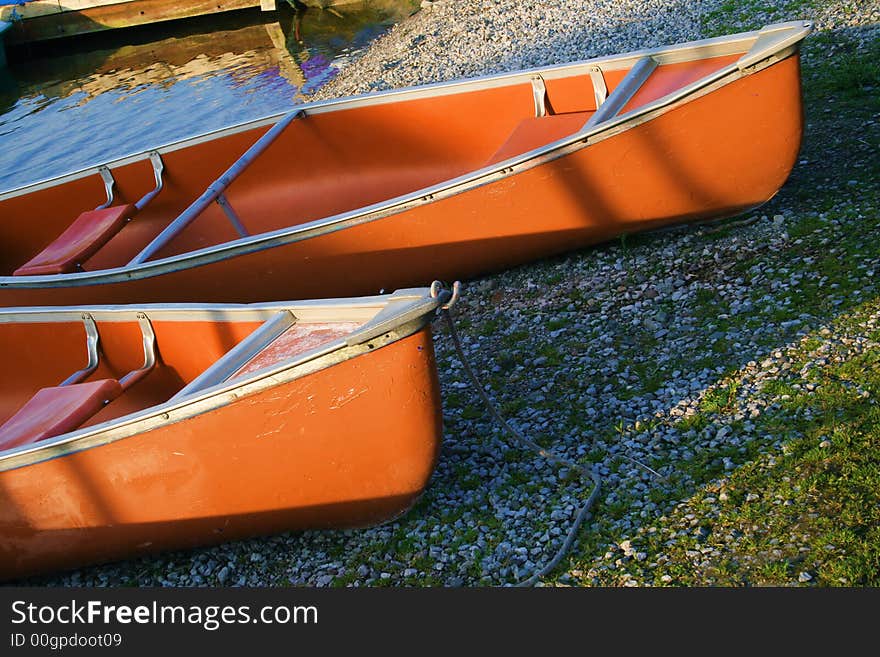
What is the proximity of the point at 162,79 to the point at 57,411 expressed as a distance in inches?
575

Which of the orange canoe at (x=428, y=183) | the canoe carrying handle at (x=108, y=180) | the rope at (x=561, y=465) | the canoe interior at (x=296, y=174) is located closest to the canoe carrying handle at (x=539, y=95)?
the orange canoe at (x=428, y=183)

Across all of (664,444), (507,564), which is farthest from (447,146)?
(507,564)

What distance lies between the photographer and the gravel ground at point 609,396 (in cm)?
424

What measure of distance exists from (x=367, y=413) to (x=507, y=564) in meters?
0.93

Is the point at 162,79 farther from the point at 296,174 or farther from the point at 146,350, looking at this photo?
the point at 146,350

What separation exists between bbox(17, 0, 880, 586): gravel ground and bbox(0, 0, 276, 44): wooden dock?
56.1 feet

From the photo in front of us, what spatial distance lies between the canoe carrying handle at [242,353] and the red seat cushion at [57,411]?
2.38 feet

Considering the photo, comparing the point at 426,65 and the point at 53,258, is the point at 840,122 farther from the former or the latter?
the point at 426,65

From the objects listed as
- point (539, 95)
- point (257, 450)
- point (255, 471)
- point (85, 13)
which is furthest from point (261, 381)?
point (85, 13)

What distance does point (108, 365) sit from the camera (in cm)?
574

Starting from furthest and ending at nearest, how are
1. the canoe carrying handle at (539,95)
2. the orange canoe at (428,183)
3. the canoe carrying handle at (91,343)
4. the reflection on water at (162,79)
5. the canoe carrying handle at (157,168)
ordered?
1. the reflection on water at (162,79)
2. the canoe carrying handle at (157,168)
3. the canoe carrying handle at (539,95)
4. the orange canoe at (428,183)
5. the canoe carrying handle at (91,343)

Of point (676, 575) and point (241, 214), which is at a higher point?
point (241, 214)

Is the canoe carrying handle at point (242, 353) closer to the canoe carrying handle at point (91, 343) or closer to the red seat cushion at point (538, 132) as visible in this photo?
the canoe carrying handle at point (91, 343)

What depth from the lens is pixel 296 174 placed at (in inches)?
328
